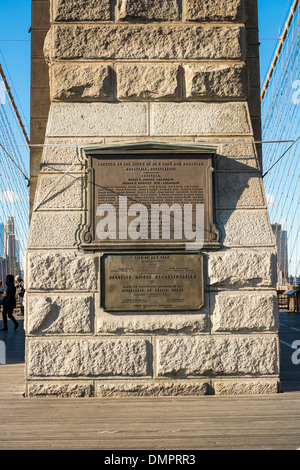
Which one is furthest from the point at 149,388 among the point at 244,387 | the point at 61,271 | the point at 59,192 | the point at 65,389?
the point at 59,192

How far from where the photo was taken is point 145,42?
17.4ft

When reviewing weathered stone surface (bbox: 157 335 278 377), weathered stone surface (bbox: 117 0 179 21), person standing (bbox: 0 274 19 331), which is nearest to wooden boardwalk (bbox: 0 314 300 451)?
weathered stone surface (bbox: 157 335 278 377)

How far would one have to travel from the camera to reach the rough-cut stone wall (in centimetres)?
492

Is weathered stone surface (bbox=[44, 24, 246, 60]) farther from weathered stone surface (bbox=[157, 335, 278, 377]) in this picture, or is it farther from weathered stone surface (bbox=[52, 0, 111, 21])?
weathered stone surface (bbox=[157, 335, 278, 377])

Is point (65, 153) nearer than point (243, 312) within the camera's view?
No

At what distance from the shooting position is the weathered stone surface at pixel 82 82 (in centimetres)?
524

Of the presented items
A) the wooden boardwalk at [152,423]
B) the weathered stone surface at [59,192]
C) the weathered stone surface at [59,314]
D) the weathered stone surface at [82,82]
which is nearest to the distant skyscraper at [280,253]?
the weathered stone surface at [82,82]

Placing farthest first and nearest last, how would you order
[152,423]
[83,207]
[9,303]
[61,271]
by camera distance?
[9,303]
[83,207]
[61,271]
[152,423]

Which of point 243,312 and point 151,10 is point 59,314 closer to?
point 243,312

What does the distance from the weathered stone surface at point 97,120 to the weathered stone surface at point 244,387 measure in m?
2.29

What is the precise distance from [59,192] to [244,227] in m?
1.65

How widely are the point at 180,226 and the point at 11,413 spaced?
80.2 inches

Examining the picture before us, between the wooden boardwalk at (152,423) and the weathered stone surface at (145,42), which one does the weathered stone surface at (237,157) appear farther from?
the wooden boardwalk at (152,423)
